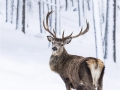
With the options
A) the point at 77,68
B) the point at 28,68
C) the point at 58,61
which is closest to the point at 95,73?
the point at 77,68

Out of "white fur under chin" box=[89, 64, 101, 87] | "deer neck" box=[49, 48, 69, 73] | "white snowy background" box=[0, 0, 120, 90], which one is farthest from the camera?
"white snowy background" box=[0, 0, 120, 90]

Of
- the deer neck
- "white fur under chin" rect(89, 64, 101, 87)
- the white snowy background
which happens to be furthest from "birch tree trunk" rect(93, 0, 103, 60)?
"white fur under chin" rect(89, 64, 101, 87)

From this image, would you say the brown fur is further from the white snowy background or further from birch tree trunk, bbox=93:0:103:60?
birch tree trunk, bbox=93:0:103:60

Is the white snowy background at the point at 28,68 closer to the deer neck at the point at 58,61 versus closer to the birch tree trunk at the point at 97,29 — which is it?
the birch tree trunk at the point at 97,29

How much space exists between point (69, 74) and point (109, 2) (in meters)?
10.5

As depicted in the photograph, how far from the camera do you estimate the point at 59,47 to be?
22.0 feet

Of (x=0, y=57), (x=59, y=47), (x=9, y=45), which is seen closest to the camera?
(x=59, y=47)

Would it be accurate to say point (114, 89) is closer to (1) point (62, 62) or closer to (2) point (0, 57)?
(1) point (62, 62)

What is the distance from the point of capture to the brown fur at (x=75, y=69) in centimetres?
583

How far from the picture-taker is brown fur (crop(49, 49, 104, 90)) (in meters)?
5.83

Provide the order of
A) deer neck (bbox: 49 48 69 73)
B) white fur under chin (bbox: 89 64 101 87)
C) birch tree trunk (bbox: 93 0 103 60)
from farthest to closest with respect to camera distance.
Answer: birch tree trunk (bbox: 93 0 103 60)
deer neck (bbox: 49 48 69 73)
white fur under chin (bbox: 89 64 101 87)

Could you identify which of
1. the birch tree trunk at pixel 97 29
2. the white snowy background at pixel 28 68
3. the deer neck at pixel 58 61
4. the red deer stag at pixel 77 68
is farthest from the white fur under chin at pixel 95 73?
the birch tree trunk at pixel 97 29

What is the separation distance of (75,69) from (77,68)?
0.10 m

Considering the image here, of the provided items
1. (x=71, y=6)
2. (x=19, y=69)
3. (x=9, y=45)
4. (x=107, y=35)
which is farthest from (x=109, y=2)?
(x=71, y=6)
